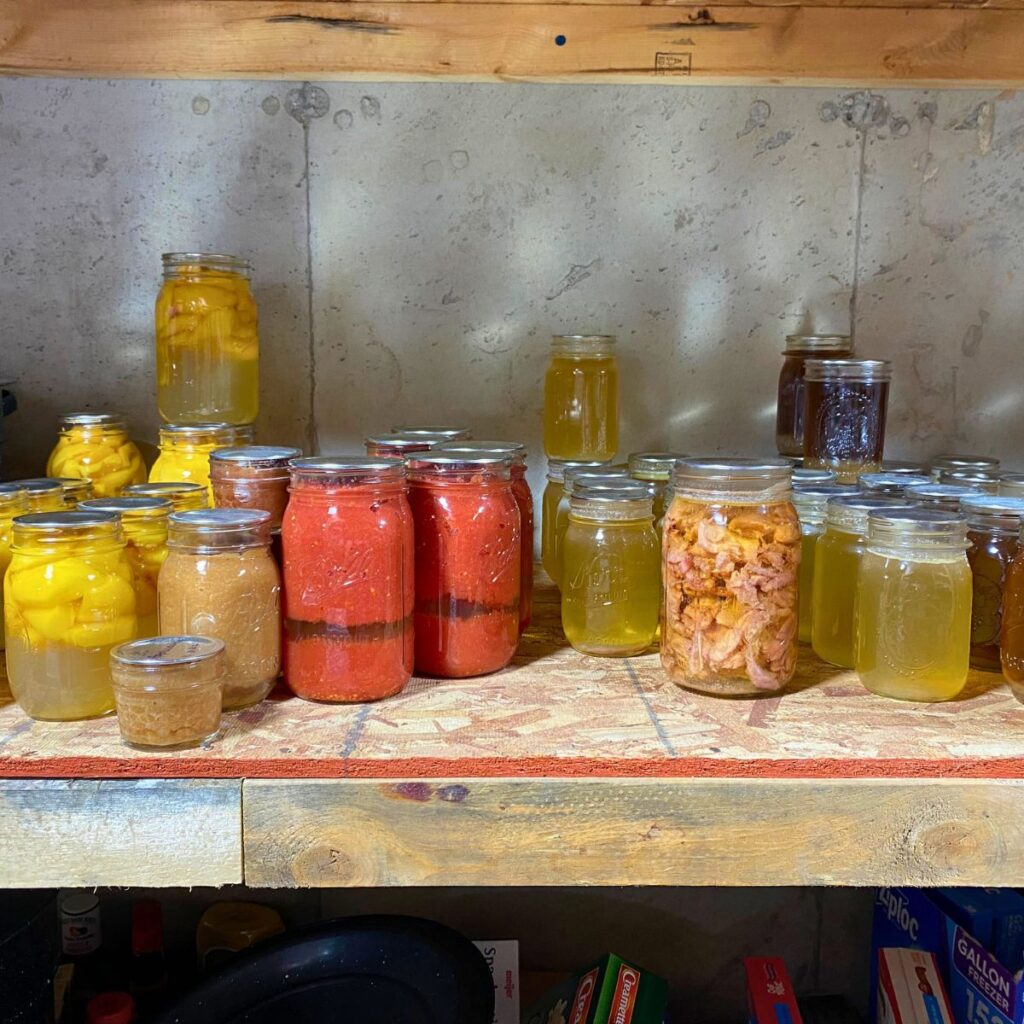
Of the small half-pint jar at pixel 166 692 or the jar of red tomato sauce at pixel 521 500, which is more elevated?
the jar of red tomato sauce at pixel 521 500

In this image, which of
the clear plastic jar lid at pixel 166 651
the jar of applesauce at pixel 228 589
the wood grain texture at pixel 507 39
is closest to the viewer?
the clear plastic jar lid at pixel 166 651

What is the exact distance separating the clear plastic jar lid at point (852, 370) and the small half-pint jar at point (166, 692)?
89cm

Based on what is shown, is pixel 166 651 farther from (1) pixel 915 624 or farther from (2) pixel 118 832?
(1) pixel 915 624

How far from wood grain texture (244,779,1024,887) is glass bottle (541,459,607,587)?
1.92ft

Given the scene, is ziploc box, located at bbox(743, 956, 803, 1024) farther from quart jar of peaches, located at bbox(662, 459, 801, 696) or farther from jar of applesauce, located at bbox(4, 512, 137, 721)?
jar of applesauce, located at bbox(4, 512, 137, 721)

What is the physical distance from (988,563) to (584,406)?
0.60m

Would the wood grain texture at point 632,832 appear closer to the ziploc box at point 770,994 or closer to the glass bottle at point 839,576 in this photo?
the glass bottle at point 839,576

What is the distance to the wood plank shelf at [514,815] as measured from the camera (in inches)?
36.4

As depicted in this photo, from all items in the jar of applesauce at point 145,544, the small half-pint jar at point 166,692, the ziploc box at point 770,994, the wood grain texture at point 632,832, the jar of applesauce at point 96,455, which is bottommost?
the ziploc box at point 770,994

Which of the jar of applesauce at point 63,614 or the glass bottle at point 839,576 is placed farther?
the glass bottle at point 839,576

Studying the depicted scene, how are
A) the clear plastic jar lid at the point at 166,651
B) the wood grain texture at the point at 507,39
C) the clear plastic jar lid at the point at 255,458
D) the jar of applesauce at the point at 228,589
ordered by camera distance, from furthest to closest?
the wood grain texture at the point at 507,39, the clear plastic jar lid at the point at 255,458, the jar of applesauce at the point at 228,589, the clear plastic jar lid at the point at 166,651

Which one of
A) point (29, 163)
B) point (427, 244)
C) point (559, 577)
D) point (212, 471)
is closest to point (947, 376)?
point (559, 577)

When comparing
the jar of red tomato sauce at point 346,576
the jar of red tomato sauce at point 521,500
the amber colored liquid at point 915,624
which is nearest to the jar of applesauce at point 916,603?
the amber colored liquid at point 915,624

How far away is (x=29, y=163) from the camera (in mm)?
1582
